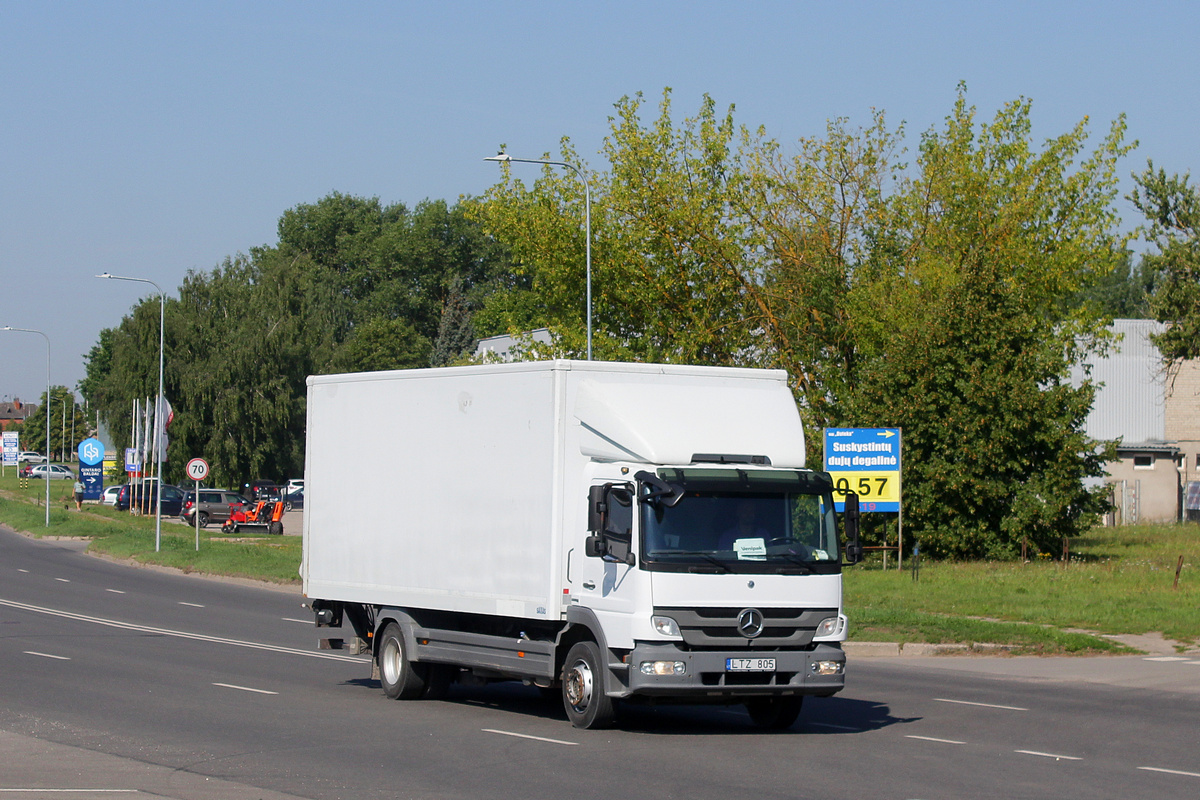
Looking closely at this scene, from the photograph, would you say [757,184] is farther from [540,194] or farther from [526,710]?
[526,710]

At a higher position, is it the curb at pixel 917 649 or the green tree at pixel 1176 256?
the green tree at pixel 1176 256

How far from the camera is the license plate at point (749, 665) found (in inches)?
456

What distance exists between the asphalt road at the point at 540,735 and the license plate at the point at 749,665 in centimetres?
62

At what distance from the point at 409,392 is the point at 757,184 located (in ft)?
91.0

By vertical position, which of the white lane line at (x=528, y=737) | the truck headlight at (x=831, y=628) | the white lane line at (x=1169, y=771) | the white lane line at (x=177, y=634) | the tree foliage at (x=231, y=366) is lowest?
the white lane line at (x=177, y=634)

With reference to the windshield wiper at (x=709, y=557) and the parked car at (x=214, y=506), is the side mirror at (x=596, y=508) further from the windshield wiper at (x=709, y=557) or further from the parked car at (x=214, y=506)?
the parked car at (x=214, y=506)

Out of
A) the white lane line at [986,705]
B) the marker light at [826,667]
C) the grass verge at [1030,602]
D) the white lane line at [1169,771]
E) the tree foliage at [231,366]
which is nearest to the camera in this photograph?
the white lane line at [1169,771]

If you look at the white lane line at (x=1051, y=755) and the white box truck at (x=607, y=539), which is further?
the white box truck at (x=607, y=539)

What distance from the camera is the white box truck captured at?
11.6m

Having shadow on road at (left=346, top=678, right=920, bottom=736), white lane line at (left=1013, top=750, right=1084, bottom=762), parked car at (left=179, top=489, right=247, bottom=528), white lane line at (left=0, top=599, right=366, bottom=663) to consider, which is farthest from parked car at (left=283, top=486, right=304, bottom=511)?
white lane line at (left=1013, top=750, right=1084, bottom=762)

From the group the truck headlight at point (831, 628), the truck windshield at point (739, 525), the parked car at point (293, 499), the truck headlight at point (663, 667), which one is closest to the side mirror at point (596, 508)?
the truck windshield at point (739, 525)

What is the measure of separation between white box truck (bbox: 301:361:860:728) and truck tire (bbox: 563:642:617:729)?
0.02 m

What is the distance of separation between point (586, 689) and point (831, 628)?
217 cm

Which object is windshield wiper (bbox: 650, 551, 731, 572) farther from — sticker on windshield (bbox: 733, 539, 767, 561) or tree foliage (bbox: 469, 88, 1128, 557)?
tree foliage (bbox: 469, 88, 1128, 557)
